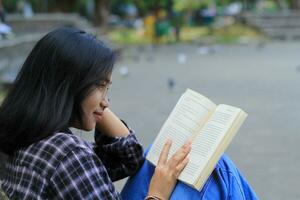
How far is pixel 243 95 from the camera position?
9914 millimetres

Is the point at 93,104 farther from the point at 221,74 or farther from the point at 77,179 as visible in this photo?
the point at 221,74

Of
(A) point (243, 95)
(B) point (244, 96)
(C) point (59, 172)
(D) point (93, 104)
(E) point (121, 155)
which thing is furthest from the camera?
(A) point (243, 95)

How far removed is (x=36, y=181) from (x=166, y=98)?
784 centimetres

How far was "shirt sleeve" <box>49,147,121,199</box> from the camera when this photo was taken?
1809mm

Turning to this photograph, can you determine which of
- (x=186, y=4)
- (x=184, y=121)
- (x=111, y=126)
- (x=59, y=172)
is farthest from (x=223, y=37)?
(x=59, y=172)

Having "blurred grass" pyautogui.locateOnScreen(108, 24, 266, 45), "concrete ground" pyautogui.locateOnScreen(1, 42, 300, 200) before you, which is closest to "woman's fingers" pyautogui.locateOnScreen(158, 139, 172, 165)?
"concrete ground" pyautogui.locateOnScreen(1, 42, 300, 200)

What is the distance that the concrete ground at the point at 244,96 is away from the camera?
561 centimetres

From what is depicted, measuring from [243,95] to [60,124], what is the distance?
8213 mm

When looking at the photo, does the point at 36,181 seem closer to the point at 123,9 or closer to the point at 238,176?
the point at 238,176

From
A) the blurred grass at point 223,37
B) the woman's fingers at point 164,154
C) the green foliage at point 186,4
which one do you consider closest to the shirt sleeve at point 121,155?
the woman's fingers at point 164,154

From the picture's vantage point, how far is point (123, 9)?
156ft

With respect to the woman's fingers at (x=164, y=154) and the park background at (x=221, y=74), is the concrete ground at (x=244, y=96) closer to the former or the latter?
the park background at (x=221, y=74)

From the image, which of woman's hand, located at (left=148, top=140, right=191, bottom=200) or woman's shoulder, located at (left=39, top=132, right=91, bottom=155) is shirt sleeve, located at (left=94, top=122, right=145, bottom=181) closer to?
woman's hand, located at (left=148, top=140, right=191, bottom=200)

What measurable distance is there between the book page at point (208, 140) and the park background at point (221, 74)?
0.64 meters
